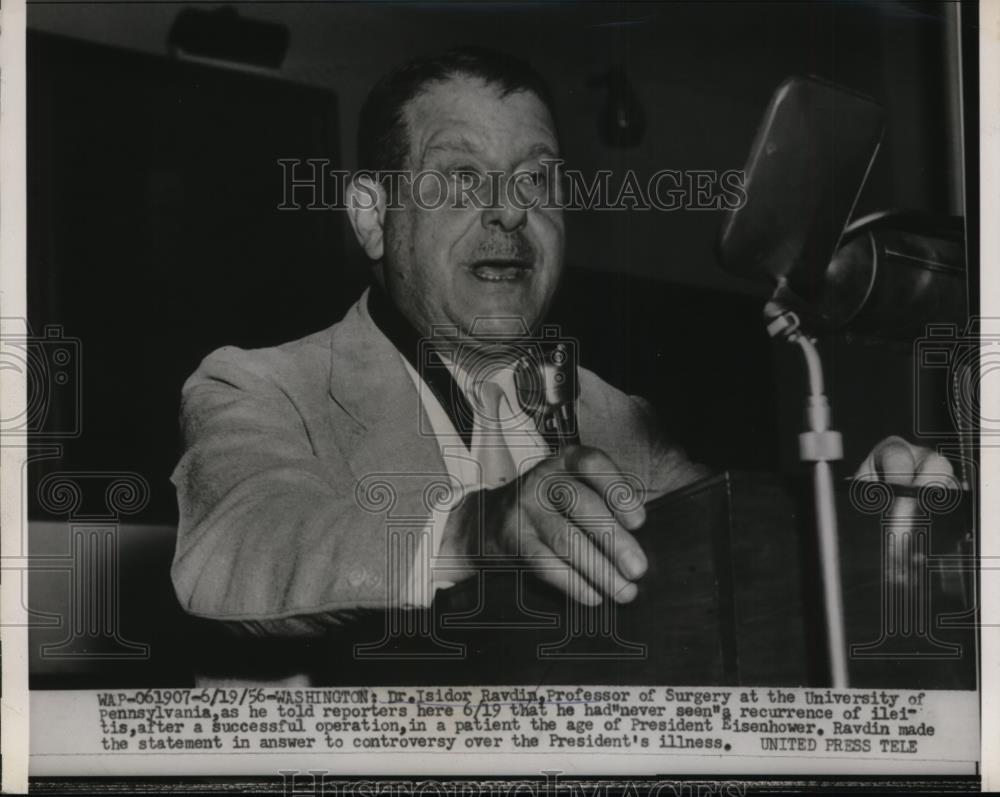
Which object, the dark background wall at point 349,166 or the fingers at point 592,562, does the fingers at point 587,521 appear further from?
the dark background wall at point 349,166

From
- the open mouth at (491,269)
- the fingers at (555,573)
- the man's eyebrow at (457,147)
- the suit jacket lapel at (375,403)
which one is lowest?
the fingers at (555,573)

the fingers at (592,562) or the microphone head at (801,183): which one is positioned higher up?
the microphone head at (801,183)

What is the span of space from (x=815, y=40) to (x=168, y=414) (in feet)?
9.40

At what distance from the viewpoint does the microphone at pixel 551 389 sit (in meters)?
4.54

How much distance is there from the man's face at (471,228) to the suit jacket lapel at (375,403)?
0.56ft

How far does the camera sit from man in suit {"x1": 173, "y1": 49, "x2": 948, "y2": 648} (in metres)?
4.39

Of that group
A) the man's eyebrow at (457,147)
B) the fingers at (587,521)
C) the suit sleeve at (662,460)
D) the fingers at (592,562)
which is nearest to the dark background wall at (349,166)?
the suit sleeve at (662,460)

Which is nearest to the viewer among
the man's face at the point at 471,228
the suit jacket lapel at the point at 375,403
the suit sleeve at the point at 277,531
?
the suit sleeve at the point at 277,531

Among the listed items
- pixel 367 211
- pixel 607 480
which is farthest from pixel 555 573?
pixel 367 211

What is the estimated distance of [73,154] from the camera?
4.61 metres

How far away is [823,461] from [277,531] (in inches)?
80.6

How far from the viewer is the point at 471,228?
4566mm

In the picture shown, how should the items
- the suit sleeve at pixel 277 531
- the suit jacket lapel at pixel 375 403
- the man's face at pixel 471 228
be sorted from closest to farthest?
the suit sleeve at pixel 277 531 → the suit jacket lapel at pixel 375 403 → the man's face at pixel 471 228

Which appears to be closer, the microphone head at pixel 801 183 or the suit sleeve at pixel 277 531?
the suit sleeve at pixel 277 531
